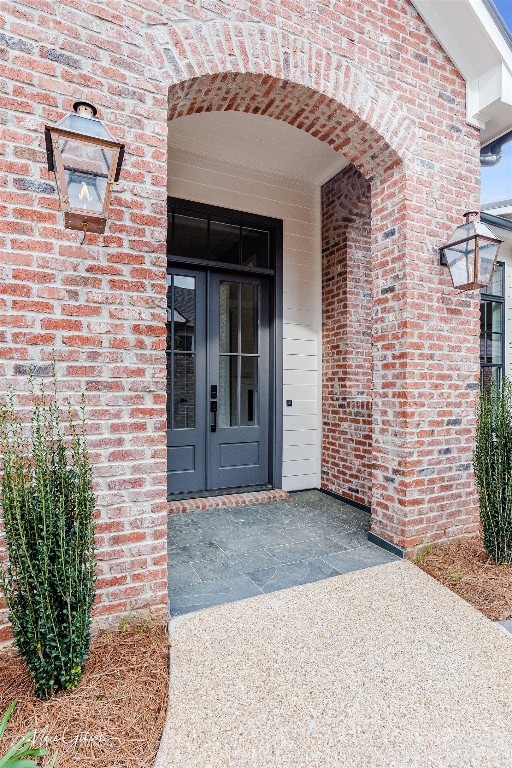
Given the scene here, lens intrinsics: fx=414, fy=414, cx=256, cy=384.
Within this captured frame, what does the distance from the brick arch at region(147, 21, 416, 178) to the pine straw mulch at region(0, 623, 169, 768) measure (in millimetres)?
2776

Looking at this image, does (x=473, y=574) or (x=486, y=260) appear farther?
(x=486, y=260)

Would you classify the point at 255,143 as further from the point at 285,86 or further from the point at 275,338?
the point at 275,338

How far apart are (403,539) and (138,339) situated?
222cm

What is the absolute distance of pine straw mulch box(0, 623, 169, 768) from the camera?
140cm

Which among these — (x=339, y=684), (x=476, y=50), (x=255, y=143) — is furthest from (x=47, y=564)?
(x=476, y=50)

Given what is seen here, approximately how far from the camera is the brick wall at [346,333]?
13.5ft

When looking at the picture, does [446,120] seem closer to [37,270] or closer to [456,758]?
[37,270]

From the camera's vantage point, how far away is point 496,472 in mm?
2730

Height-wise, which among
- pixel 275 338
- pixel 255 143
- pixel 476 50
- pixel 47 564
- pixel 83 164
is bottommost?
pixel 47 564

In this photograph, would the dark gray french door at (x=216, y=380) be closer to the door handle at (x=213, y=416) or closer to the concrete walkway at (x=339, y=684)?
the door handle at (x=213, y=416)

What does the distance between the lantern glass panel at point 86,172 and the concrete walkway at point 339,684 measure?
2.00m

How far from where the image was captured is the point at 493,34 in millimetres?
2875

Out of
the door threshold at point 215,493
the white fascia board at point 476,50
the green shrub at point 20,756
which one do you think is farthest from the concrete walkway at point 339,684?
the white fascia board at point 476,50

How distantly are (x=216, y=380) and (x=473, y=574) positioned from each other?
2.66m
